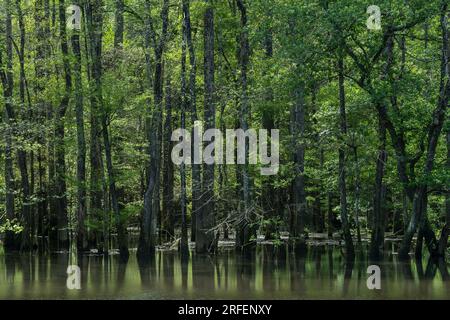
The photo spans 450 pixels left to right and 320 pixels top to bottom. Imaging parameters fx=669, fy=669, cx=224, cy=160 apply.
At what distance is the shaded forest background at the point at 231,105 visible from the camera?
20.7m

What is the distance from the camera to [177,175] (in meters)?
39.2

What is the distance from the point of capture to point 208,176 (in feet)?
82.3

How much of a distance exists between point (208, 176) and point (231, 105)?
10.9 feet

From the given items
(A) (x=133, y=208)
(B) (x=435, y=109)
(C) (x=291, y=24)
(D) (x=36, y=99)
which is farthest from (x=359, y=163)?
(D) (x=36, y=99)

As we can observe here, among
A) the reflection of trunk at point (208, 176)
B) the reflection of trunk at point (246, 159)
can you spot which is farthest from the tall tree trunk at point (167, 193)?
the reflection of trunk at point (246, 159)

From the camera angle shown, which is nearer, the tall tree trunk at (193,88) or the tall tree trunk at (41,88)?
the tall tree trunk at (193,88)

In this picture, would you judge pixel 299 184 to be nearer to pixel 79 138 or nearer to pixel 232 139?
pixel 232 139

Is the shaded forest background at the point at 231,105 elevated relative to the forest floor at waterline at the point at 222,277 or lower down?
elevated

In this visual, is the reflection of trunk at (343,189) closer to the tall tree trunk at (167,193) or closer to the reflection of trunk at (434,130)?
the reflection of trunk at (434,130)

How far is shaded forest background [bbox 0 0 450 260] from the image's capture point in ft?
68.0

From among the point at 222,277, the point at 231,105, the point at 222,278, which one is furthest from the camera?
the point at 231,105

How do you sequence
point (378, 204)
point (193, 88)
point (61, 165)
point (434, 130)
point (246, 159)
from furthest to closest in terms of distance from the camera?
1. point (61, 165)
2. point (246, 159)
3. point (378, 204)
4. point (193, 88)
5. point (434, 130)

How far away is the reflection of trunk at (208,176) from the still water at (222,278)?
0.74 meters

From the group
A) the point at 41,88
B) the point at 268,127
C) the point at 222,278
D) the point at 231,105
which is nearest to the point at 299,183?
the point at 268,127
